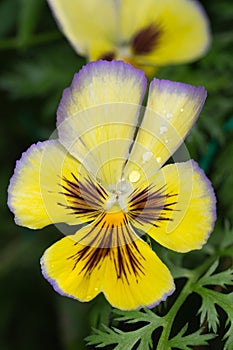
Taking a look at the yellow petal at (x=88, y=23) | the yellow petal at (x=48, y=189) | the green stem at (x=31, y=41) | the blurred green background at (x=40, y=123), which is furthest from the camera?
the green stem at (x=31, y=41)

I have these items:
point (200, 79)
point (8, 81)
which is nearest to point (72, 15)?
Result: point (200, 79)

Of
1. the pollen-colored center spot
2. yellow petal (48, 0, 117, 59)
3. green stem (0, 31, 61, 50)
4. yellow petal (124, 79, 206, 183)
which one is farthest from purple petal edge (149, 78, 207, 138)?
green stem (0, 31, 61, 50)

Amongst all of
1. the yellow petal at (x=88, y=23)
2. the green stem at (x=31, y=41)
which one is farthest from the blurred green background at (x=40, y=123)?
the yellow petal at (x=88, y=23)

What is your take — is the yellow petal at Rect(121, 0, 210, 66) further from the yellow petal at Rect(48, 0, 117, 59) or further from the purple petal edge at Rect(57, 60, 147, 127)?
the purple petal edge at Rect(57, 60, 147, 127)

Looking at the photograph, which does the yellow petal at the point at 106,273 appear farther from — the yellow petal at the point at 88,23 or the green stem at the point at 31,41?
the green stem at the point at 31,41

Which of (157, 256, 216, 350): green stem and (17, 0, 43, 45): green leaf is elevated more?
(17, 0, 43, 45): green leaf

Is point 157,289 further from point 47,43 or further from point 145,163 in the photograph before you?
point 47,43

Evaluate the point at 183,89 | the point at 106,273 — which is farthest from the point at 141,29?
the point at 106,273
